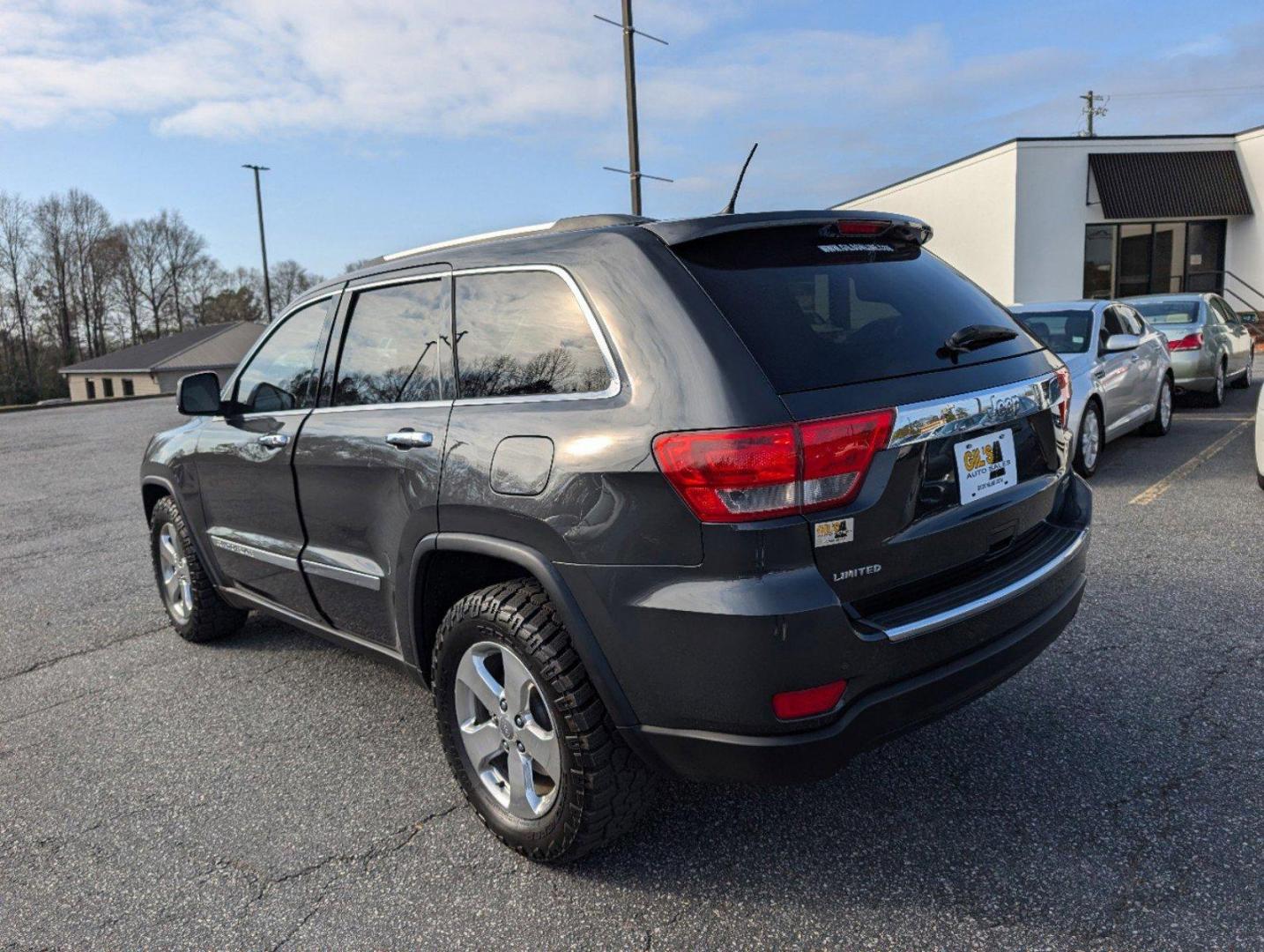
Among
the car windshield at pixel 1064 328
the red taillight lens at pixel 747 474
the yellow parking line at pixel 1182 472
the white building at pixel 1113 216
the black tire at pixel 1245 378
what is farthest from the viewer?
the white building at pixel 1113 216

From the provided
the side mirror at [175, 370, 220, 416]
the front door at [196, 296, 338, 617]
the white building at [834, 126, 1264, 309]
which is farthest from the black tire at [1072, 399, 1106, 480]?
the white building at [834, 126, 1264, 309]

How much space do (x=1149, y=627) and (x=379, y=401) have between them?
353 centimetres

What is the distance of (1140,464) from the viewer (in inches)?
337

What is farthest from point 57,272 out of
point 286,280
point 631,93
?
point 631,93

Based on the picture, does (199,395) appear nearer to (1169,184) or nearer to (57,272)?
(1169,184)

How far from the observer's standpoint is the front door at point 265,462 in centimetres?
376

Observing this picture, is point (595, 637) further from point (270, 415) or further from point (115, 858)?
point (270, 415)

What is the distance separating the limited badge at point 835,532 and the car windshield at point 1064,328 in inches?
262

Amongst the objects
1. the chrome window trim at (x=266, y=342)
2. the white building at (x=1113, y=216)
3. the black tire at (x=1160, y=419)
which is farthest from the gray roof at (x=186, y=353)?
the chrome window trim at (x=266, y=342)

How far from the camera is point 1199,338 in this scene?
37.3 feet

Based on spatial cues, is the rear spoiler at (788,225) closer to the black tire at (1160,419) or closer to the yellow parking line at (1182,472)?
the yellow parking line at (1182,472)

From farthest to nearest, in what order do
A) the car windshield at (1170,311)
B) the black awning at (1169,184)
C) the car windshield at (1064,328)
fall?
the black awning at (1169,184)
the car windshield at (1170,311)
the car windshield at (1064,328)

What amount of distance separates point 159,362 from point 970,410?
7763 cm

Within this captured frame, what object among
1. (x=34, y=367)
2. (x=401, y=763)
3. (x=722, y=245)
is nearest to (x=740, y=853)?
(x=401, y=763)
